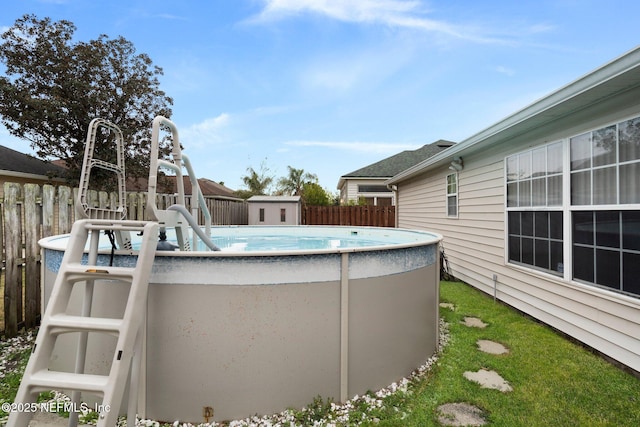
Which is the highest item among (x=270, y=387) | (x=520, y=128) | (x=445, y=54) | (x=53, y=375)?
(x=445, y=54)

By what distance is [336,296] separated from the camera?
2.44 meters

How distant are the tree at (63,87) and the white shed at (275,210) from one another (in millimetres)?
5748

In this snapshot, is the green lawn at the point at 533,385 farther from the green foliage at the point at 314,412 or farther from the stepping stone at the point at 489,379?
the green foliage at the point at 314,412

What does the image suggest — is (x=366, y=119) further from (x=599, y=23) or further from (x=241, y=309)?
(x=241, y=309)

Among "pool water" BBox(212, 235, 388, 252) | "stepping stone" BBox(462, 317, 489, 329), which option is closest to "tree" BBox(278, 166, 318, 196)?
"pool water" BBox(212, 235, 388, 252)

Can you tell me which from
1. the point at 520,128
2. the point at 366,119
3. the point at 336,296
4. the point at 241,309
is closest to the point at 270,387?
the point at 241,309

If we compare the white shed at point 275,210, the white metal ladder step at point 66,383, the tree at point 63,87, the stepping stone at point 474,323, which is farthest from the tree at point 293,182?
the white metal ladder step at point 66,383

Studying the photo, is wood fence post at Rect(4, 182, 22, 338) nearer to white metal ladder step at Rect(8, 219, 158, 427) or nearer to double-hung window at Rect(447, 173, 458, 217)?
white metal ladder step at Rect(8, 219, 158, 427)

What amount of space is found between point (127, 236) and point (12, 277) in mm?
2295

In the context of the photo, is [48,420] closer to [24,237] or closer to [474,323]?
[24,237]

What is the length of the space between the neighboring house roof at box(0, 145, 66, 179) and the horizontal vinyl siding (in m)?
13.5

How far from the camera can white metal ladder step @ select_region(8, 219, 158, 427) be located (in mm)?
1712

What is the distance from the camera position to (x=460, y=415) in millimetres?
2389

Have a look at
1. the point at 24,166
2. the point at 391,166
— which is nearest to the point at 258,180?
the point at 391,166
